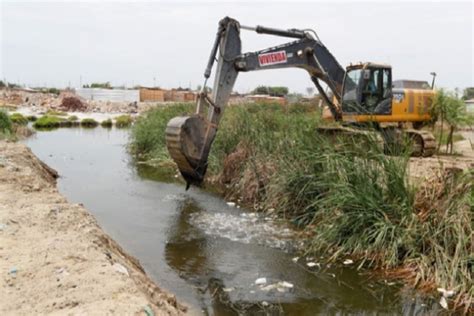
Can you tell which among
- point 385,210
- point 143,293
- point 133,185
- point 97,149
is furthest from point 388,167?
point 97,149

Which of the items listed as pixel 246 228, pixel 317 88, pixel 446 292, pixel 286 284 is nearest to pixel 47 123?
pixel 317 88

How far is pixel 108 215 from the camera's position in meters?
9.83

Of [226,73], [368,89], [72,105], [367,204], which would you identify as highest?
[72,105]

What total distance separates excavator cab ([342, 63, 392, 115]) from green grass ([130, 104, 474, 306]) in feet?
6.06

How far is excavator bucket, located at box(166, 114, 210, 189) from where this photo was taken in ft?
27.5

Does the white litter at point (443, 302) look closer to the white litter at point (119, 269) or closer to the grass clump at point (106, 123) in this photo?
the white litter at point (119, 269)

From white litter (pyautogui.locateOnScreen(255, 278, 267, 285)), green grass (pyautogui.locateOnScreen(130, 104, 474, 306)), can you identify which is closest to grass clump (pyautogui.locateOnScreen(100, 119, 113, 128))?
green grass (pyautogui.locateOnScreen(130, 104, 474, 306))

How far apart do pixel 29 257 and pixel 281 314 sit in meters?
2.68

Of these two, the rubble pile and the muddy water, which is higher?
the rubble pile

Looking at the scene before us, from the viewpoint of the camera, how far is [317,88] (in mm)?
11727

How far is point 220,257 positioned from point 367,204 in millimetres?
2238

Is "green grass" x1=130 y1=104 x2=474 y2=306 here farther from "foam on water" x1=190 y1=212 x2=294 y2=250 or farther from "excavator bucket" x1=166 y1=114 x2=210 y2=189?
"excavator bucket" x1=166 y1=114 x2=210 y2=189

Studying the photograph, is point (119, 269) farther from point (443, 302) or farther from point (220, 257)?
point (443, 302)

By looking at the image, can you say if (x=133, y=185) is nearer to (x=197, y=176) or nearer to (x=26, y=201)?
(x=197, y=176)
